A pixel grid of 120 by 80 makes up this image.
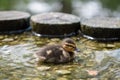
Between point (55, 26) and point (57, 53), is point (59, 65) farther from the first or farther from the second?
point (55, 26)

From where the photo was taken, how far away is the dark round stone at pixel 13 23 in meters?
4.92

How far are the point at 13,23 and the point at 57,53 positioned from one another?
1.44 m

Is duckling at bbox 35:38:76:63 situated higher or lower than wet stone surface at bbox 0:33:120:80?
higher

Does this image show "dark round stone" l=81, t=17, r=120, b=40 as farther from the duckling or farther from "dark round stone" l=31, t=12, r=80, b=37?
the duckling

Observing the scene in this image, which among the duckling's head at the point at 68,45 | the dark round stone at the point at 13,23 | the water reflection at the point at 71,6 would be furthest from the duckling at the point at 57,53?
the water reflection at the point at 71,6

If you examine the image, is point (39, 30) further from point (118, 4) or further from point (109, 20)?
point (118, 4)

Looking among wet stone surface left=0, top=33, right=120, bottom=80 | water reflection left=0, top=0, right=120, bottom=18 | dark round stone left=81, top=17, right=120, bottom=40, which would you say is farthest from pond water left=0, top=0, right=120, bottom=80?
water reflection left=0, top=0, right=120, bottom=18

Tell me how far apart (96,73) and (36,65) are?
0.68 meters

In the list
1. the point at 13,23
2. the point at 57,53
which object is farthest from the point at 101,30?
the point at 13,23

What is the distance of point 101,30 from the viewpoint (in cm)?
452

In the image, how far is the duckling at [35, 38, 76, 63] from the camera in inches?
146

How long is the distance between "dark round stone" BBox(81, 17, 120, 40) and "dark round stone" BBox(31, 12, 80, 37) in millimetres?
152

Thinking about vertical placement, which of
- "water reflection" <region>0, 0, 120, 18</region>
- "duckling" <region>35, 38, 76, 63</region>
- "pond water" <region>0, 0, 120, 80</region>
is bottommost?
"water reflection" <region>0, 0, 120, 18</region>

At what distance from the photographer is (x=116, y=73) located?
3424 mm
